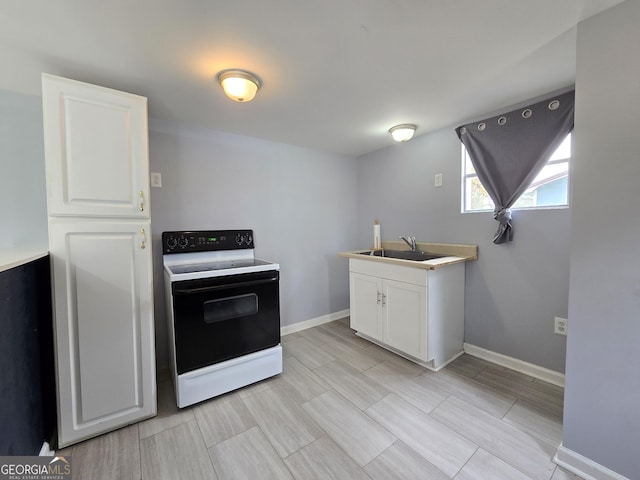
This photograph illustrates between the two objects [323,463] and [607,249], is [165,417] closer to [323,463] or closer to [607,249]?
[323,463]

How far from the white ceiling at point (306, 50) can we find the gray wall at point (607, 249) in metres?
0.24

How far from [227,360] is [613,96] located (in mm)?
2466

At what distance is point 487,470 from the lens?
115 centimetres

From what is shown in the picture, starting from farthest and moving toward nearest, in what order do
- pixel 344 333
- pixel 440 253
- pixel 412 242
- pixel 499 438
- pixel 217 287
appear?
pixel 344 333, pixel 412 242, pixel 440 253, pixel 217 287, pixel 499 438

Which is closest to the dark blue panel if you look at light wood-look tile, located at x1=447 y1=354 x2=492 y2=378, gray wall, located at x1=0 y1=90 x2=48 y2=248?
gray wall, located at x1=0 y1=90 x2=48 y2=248

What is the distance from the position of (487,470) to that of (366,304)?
1.37 metres

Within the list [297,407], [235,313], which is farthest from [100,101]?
[297,407]

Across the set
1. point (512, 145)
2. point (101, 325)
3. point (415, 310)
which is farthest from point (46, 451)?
point (512, 145)

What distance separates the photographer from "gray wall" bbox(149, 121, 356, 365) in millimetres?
2051

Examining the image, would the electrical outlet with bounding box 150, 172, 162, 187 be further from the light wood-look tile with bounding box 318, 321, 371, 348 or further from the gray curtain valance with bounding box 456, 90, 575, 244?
the gray curtain valance with bounding box 456, 90, 575, 244

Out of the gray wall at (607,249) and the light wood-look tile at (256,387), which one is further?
the light wood-look tile at (256,387)

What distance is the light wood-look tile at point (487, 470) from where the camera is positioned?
1119mm

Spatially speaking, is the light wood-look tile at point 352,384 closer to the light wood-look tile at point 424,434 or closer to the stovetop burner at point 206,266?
the light wood-look tile at point 424,434

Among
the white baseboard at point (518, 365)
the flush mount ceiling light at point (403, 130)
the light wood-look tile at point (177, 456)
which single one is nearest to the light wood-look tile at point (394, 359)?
the white baseboard at point (518, 365)
